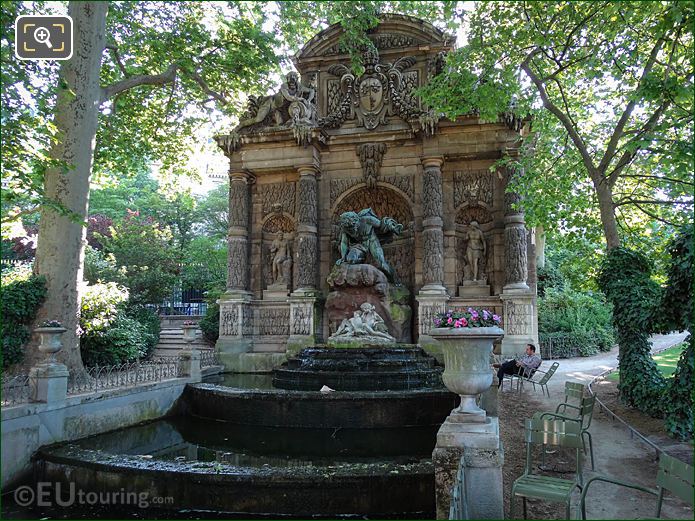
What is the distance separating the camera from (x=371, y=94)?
1560 centimetres

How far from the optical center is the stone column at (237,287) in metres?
15.0

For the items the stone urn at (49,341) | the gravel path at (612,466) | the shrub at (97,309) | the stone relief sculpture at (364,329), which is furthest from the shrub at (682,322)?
the shrub at (97,309)

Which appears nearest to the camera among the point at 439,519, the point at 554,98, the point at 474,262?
the point at 439,519

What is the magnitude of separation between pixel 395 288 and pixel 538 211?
16.0 feet

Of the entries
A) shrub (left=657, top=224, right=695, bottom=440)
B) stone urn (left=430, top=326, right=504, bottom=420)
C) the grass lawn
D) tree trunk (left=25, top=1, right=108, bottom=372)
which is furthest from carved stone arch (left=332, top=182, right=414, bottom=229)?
stone urn (left=430, top=326, right=504, bottom=420)

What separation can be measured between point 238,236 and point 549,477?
12.7 m

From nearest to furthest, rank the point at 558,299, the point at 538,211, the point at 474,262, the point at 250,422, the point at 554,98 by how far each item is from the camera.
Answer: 1. the point at 250,422
2. the point at 538,211
3. the point at 554,98
4. the point at 474,262
5. the point at 558,299

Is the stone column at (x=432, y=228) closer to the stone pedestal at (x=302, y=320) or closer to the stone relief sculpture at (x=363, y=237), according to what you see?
the stone relief sculpture at (x=363, y=237)

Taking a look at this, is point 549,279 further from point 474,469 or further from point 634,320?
point 474,469

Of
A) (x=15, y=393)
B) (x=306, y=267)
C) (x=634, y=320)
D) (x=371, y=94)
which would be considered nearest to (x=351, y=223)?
(x=306, y=267)

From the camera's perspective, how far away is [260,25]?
46.0 feet

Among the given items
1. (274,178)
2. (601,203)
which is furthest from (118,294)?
(601,203)

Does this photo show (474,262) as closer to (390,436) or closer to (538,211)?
(538,211)

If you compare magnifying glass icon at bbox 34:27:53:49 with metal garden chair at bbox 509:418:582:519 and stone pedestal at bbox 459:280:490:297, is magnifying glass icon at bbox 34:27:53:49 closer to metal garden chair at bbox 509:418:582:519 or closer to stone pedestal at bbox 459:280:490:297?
metal garden chair at bbox 509:418:582:519
